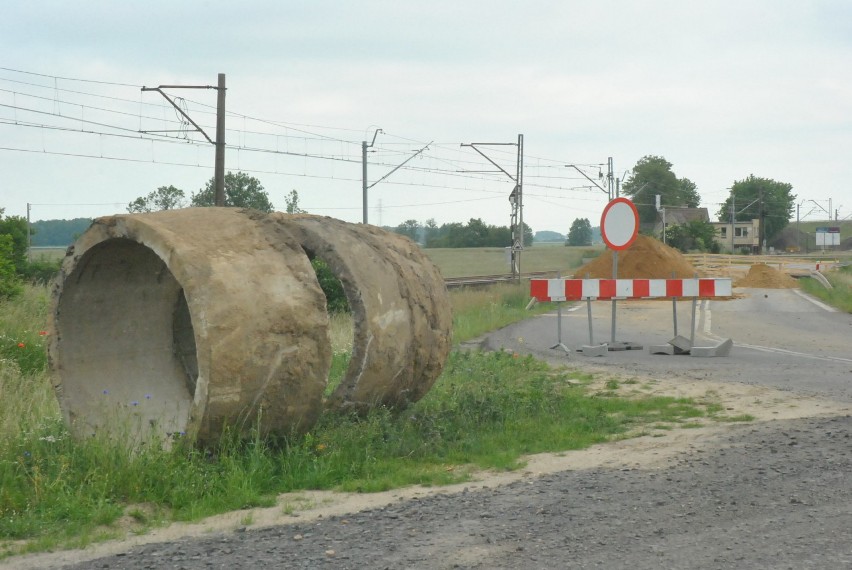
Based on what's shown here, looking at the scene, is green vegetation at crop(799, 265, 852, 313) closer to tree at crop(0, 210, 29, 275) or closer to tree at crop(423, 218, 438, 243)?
tree at crop(0, 210, 29, 275)

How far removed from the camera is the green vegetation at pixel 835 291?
2734 cm

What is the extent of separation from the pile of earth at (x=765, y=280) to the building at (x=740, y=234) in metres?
82.8

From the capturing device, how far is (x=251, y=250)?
23.4 feet

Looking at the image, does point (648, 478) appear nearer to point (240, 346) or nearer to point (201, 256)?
point (240, 346)

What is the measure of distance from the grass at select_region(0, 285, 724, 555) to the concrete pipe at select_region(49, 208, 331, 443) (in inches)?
10.7

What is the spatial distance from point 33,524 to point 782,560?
3.86 metres

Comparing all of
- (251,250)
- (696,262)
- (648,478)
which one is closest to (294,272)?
(251,250)

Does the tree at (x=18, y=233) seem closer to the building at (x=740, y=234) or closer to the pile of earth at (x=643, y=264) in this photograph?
the pile of earth at (x=643, y=264)

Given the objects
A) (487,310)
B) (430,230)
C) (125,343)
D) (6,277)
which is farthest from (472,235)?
(125,343)

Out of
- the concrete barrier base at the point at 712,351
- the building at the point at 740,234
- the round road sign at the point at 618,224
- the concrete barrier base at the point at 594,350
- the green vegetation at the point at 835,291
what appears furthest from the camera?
the building at the point at 740,234

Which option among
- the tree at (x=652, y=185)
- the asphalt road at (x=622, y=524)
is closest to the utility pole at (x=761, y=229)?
the tree at (x=652, y=185)

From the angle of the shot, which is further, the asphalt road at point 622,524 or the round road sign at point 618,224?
the round road sign at point 618,224

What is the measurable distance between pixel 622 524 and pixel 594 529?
0.61 ft

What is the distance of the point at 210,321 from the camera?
6496 mm
